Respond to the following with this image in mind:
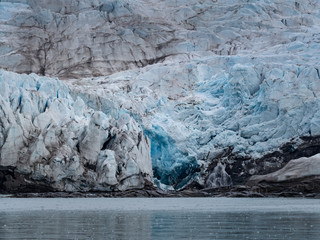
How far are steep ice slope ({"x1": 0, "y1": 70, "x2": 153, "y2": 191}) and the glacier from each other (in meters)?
0.07

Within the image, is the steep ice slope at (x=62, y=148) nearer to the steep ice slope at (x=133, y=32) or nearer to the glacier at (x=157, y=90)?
the glacier at (x=157, y=90)

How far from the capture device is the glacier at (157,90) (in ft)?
119

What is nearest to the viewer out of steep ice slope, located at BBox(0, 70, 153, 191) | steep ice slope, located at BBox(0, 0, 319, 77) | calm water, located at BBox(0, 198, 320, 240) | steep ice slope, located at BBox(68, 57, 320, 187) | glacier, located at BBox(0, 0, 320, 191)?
calm water, located at BBox(0, 198, 320, 240)

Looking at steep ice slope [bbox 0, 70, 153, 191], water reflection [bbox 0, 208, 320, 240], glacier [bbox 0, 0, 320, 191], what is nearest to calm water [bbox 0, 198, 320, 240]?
water reflection [bbox 0, 208, 320, 240]

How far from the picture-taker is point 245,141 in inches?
1695

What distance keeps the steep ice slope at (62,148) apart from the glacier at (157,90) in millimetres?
67

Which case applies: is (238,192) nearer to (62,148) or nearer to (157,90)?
(62,148)

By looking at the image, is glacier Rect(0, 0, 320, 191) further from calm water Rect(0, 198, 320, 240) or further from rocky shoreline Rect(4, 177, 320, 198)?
calm water Rect(0, 198, 320, 240)

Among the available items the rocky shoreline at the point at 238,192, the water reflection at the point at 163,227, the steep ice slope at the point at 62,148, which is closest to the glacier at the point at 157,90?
the steep ice slope at the point at 62,148

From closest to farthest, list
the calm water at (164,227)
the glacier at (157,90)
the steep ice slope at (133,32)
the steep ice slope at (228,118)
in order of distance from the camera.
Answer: the calm water at (164,227) < the glacier at (157,90) < the steep ice slope at (228,118) < the steep ice slope at (133,32)

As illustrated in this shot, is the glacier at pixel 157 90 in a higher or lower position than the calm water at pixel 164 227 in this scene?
lower

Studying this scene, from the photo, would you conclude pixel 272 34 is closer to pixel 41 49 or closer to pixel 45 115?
pixel 41 49

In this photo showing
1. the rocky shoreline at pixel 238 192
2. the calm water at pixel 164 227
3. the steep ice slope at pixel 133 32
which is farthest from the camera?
the steep ice slope at pixel 133 32

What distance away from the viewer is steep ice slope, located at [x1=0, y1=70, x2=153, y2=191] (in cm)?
3509
